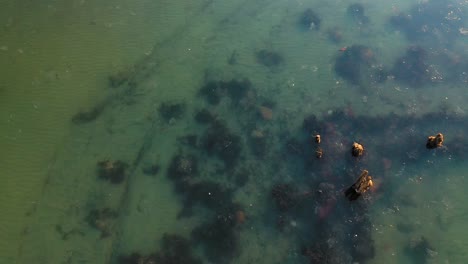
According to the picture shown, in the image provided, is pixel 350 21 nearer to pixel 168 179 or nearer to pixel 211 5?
pixel 211 5

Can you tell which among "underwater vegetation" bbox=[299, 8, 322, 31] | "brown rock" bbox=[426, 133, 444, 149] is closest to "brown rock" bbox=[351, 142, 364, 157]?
"brown rock" bbox=[426, 133, 444, 149]

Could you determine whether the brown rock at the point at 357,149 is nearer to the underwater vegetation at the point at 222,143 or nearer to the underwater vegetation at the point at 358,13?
the underwater vegetation at the point at 222,143

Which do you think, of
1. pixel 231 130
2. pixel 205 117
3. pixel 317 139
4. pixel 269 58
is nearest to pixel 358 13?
pixel 269 58

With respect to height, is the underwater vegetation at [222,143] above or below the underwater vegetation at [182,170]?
above

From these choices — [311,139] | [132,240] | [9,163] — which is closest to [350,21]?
[311,139]

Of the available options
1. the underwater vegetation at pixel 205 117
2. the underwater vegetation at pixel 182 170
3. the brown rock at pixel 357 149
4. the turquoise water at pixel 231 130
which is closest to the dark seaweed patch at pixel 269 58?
the turquoise water at pixel 231 130

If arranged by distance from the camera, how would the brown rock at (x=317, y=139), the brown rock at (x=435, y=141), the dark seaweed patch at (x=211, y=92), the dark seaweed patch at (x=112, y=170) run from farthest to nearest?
the dark seaweed patch at (x=211, y=92) < the brown rock at (x=317, y=139) < the brown rock at (x=435, y=141) < the dark seaweed patch at (x=112, y=170)
